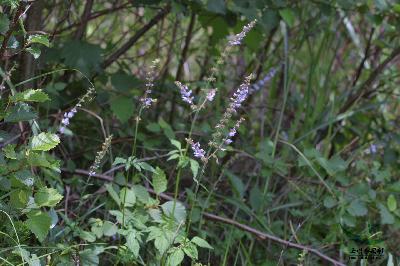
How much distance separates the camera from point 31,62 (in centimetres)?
216

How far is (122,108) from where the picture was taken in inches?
98.3

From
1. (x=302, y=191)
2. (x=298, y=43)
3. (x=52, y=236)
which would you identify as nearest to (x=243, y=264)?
(x=302, y=191)

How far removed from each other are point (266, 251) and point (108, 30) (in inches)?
54.4

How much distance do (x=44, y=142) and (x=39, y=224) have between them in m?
0.19

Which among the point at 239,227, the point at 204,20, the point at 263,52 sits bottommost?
the point at 239,227

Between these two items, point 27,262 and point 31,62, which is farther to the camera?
point 31,62

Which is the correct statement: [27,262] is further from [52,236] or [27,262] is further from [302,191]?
[302,191]

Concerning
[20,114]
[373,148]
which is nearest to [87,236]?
[20,114]

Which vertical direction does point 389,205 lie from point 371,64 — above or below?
below

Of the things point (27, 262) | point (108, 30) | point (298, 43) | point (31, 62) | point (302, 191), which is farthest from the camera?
point (108, 30)

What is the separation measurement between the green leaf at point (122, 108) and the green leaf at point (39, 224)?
79cm

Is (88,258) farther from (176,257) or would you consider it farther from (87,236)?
(176,257)

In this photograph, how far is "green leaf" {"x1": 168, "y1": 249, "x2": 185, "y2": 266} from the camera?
1729mm

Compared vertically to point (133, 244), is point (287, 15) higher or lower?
higher
